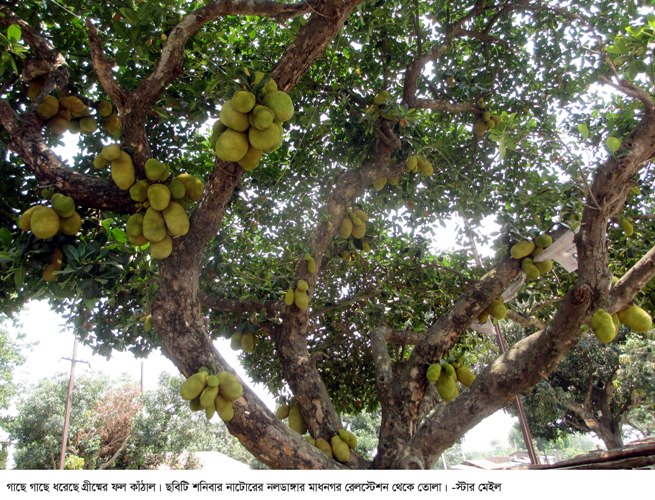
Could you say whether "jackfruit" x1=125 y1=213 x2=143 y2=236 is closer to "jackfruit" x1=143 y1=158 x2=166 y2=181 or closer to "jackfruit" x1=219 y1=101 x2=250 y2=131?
"jackfruit" x1=143 y1=158 x2=166 y2=181

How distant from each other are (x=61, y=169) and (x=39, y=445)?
42.5 feet

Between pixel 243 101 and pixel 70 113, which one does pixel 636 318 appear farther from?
pixel 70 113

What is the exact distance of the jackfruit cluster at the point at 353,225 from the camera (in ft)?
10.2

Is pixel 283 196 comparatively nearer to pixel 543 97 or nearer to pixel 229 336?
pixel 229 336

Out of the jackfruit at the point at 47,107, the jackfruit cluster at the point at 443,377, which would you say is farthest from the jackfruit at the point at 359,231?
the jackfruit at the point at 47,107

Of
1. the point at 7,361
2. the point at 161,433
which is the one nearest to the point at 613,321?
the point at 161,433

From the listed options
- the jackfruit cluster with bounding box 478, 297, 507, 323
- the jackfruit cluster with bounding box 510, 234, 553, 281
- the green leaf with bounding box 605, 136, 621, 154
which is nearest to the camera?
the green leaf with bounding box 605, 136, 621, 154

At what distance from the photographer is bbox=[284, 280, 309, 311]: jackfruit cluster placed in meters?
2.58

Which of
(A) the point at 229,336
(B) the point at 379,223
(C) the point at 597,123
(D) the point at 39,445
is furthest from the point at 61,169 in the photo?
(D) the point at 39,445

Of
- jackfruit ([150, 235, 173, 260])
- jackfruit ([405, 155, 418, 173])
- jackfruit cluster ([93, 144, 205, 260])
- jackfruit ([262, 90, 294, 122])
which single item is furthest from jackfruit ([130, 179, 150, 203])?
jackfruit ([405, 155, 418, 173])

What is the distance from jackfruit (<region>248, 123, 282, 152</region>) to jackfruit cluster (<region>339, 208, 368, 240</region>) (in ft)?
3.99

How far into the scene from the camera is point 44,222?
1940 mm

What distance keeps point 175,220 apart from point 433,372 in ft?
5.34
